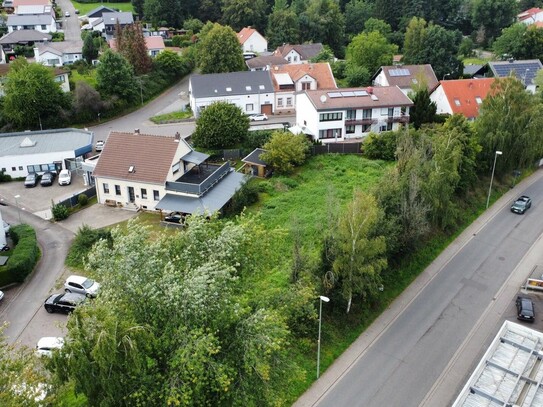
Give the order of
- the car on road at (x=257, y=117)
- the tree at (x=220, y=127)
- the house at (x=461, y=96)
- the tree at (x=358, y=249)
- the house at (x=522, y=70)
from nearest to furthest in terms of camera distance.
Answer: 1. the tree at (x=358, y=249)
2. the tree at (x=220, y=127)
3. the house at (x=461, y=96)
4. the car on road at (x=257, y=117)
5. the house at (x=522, y=70)

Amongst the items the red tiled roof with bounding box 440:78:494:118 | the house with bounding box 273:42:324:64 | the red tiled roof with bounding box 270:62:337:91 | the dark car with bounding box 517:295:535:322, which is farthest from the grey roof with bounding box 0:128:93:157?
the dark car with bounding box 517:295:535:322

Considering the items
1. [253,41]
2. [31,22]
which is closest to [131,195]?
[253,41]

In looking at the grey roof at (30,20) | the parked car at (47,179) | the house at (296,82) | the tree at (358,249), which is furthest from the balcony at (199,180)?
the grey roof at (30,20)

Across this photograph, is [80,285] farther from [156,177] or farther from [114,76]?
[114,76]

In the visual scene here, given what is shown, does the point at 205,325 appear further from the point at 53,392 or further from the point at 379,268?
the point at 379,268

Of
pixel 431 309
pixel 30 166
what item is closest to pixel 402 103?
pixel 431 309

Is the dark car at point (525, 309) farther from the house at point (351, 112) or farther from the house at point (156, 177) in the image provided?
the house at point (351, 112)

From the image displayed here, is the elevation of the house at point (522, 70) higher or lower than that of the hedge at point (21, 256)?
→ higher
